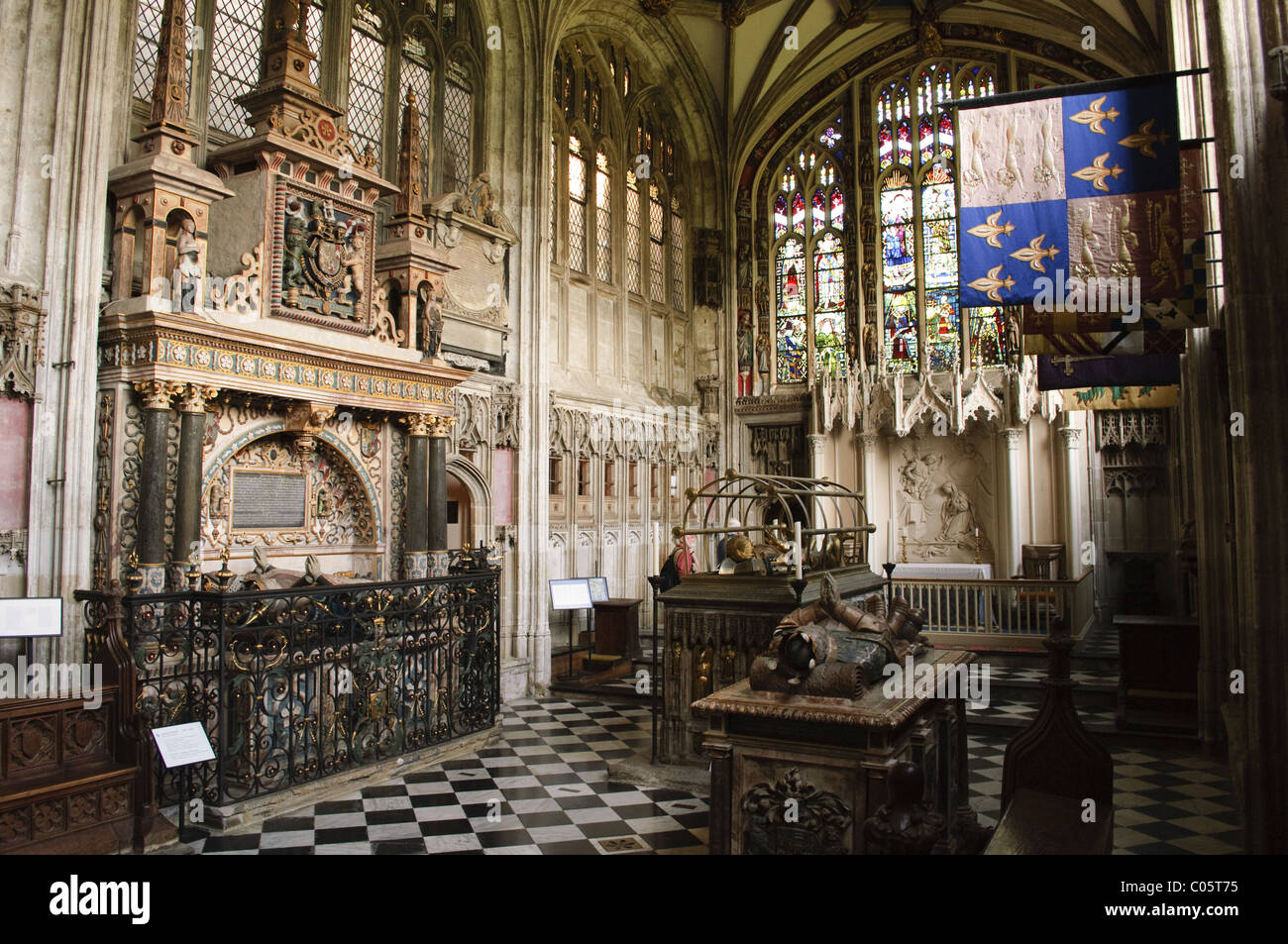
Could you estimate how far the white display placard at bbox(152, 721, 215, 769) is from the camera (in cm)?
583

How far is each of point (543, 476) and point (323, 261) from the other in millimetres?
4666

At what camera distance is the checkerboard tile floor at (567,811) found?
19.9 ft

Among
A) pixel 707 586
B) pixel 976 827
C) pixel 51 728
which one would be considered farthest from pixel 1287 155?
pixel 51 728

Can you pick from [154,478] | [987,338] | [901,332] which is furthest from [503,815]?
[901,332]

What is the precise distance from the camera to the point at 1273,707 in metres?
4.20

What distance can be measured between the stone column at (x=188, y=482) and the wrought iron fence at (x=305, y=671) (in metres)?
0.45

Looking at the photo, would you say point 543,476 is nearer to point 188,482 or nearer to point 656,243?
point 188,482

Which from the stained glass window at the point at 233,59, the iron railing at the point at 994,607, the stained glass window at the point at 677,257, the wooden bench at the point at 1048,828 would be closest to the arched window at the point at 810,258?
the stained glass window at the point at 677,257

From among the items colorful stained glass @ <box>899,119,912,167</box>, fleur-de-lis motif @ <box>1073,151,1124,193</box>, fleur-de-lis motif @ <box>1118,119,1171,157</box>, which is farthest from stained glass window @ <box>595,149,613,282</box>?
fleur-de-lis motif @ <box>1118,119,1171,157</box>

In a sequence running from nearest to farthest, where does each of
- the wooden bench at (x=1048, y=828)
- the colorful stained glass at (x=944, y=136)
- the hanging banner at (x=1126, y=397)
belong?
1. the wooden bench at (x=1048, y=828)
2. the hanging banner at (x=1126, y=397)
3. the colorful stained glass at (x=944, y=136)

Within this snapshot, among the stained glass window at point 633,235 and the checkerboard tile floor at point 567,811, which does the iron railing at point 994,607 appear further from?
the stained glass window at point 633,235
